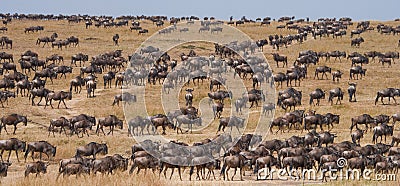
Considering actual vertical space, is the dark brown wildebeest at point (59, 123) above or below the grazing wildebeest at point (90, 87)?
below

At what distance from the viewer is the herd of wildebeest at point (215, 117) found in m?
21.0

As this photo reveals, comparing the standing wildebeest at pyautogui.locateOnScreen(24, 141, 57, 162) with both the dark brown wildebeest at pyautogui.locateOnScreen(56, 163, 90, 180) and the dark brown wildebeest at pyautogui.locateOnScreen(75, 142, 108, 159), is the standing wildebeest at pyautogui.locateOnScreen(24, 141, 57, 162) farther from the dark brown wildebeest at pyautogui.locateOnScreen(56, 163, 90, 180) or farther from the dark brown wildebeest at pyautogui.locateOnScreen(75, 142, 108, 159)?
the dark brown wildebeest at pyautogui.locateOnScreen(56, 163, 90, 180)

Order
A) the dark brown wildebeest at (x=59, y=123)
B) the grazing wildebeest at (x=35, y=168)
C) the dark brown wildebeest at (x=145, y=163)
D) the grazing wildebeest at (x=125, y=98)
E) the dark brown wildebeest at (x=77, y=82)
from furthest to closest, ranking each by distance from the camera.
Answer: the dark brown wildebeest at (x=77, y=82), the grazing wildebeest at (x=125, y=98), the dark brown wildebeest at (x=59, y=123), the dark brown wildebeest at (x=145, y=163), the grazing wildebeest at (x=35, y=168)

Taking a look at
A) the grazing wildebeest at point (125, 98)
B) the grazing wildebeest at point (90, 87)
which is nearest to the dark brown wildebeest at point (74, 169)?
the grazing wildebeest at point (125, 98)

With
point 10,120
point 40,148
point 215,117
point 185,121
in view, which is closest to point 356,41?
point 215,117

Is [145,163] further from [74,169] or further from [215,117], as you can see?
[215,117]

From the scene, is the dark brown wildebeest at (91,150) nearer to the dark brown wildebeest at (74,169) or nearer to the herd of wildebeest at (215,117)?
the herd of wildebeest at (215,117)

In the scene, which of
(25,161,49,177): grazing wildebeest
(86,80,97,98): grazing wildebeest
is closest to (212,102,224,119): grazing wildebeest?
(86,80,97,98): grazing wildebeest

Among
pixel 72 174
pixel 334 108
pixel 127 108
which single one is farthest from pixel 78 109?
pixel 72 174

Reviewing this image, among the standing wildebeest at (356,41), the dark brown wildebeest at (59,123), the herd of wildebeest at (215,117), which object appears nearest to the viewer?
the herd of wildebeest at (215,117)

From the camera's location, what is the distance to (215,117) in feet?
117

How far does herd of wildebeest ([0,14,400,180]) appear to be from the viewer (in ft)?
68.9

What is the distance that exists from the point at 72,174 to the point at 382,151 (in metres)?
12.4

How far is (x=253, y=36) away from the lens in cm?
7962
